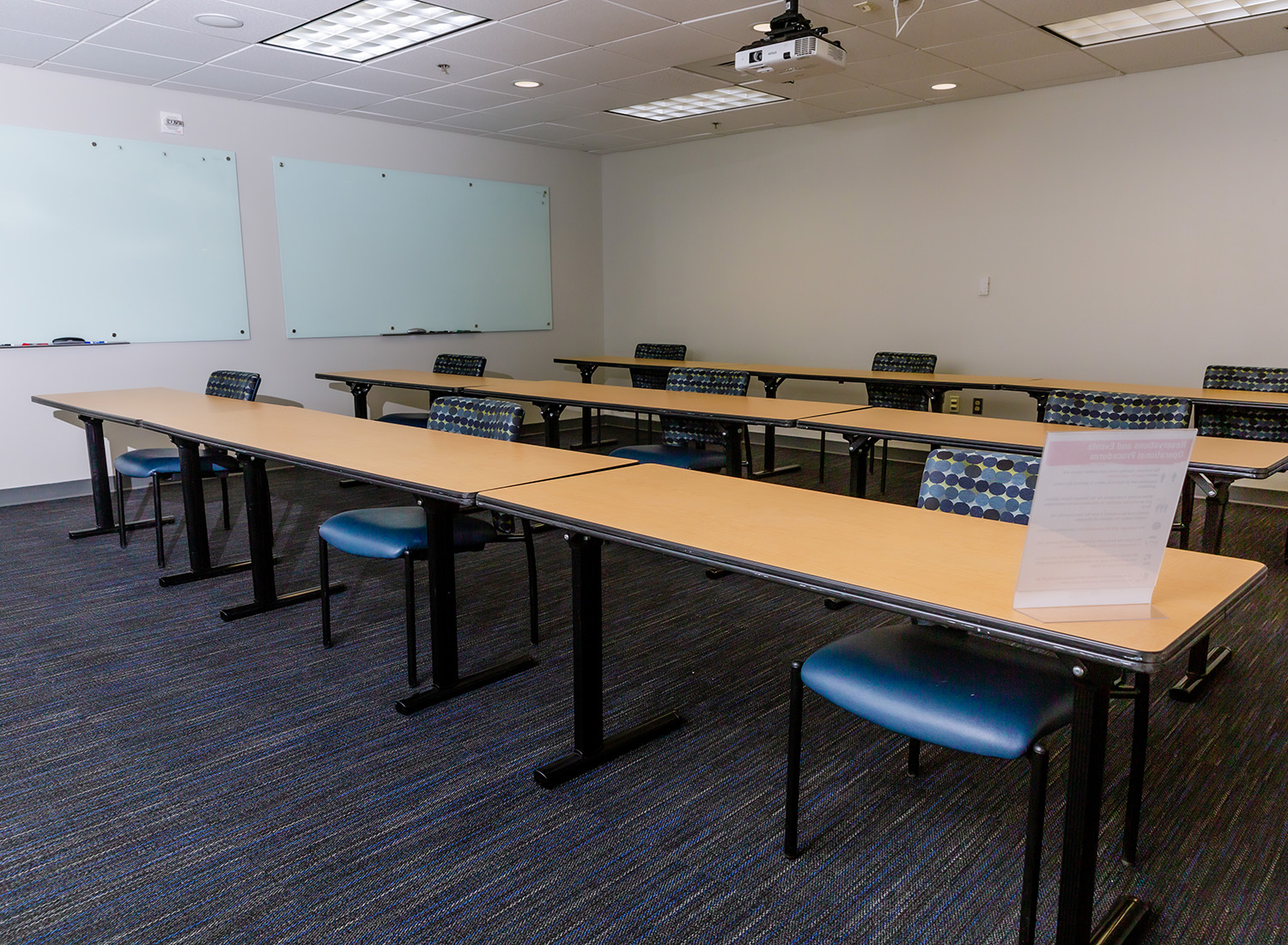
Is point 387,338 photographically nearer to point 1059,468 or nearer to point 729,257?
point 729,257

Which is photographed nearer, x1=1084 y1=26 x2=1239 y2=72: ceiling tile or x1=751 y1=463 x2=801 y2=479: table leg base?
x1=1084 y1=26 x2=1239 y2=72: ceiling tile

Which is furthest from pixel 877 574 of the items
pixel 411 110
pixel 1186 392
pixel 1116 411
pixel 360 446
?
pixel 411 110

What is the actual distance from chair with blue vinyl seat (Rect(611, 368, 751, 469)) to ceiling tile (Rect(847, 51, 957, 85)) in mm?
2214

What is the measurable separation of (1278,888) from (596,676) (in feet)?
5.24

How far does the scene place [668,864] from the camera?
1.89 m

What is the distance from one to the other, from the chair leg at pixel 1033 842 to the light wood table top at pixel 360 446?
145 cm

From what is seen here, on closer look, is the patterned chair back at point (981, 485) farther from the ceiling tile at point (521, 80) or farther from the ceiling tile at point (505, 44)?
the ceiling tile at point (521, 80)

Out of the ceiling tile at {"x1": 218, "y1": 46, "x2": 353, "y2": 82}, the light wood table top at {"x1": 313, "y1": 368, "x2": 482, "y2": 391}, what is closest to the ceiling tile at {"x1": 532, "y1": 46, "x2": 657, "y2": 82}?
the ceiling tile at {"x1": 218, "y1": 46, "x2": 353, "y2": 82}

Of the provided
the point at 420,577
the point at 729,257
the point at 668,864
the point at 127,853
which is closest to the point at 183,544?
the point at 420,577

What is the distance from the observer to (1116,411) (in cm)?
353

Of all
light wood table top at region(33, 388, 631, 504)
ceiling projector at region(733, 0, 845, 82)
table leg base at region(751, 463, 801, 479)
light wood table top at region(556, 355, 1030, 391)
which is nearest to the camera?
light wood table top at region(33, 388, 631, 504)

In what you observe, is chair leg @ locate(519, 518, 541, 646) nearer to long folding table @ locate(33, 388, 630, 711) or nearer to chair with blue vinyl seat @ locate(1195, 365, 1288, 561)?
long folding table @ locate(33, 388, 630, 711)

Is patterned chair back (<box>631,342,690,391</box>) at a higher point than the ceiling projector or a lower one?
lower

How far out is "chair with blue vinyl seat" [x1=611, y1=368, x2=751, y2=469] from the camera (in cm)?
419
